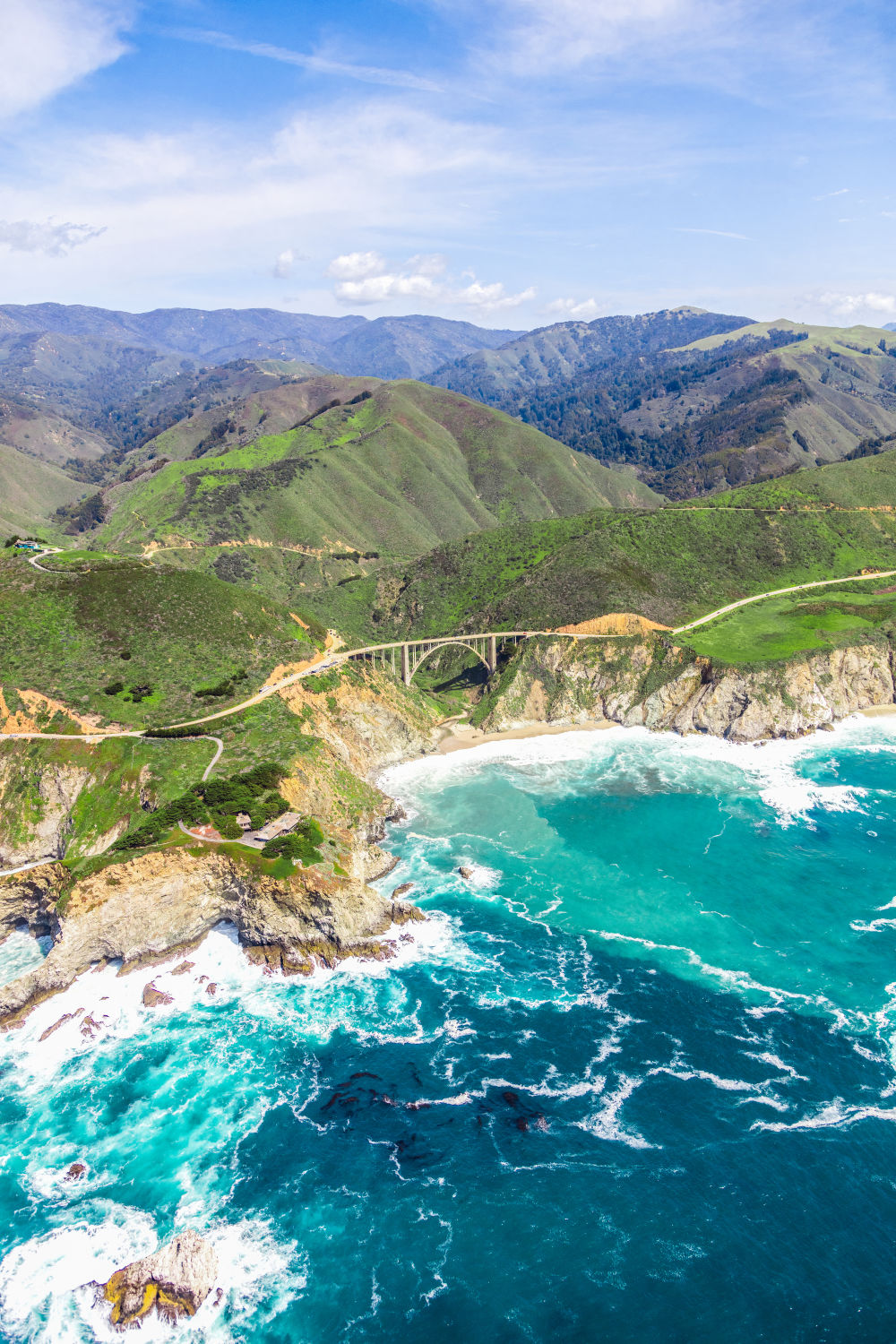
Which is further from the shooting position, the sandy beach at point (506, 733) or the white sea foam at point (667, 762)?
the sandy beach at point (506, 733)

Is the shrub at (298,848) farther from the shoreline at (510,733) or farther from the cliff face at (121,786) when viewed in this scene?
the shoreline at (510,733)

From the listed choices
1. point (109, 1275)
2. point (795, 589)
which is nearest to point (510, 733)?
point (795, 589)

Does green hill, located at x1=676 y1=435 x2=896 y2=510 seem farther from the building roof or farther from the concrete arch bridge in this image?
the building roof

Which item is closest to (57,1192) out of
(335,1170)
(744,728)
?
(335,1170)

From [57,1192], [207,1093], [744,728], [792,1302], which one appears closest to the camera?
[792,1302]

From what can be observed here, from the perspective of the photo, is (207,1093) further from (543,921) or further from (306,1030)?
(543,921)

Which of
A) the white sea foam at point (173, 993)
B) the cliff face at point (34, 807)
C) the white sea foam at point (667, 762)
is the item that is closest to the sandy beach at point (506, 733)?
the white sea foam at point (667, 762)
